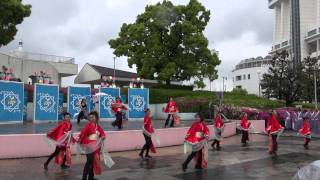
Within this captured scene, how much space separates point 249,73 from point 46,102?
94228 millimetres

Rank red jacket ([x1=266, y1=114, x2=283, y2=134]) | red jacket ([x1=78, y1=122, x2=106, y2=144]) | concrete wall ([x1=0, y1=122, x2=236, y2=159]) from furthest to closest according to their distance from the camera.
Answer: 1. red jacket ([x1=266, y1=114, x2=283, y2=134])
2. concrete wall ([x1=0, y1=122, x2=236, y2=159])
3. red jacket ([x1=78, y1=122, x2=106, y2=144])

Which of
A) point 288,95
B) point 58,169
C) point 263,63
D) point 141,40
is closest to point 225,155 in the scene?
point 58,169

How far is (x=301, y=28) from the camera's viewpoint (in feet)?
334

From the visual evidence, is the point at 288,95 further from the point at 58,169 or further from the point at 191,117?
the point at 58,169

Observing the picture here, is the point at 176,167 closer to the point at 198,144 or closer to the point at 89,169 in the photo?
the point at 198,144

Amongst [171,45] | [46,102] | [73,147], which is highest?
[171,45]

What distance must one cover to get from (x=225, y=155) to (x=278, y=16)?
353 ft

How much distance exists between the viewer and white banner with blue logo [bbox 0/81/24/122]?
22.0 meters

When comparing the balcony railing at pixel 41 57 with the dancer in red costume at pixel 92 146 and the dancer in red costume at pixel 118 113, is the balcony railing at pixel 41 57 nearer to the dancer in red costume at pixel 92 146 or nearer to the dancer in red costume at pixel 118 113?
the dancer in red costume at pixel 118 113

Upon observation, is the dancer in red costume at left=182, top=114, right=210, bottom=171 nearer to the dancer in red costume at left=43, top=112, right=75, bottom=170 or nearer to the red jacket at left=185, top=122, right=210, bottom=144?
the red jacket at left=185, top=122, right=210, bottom=144

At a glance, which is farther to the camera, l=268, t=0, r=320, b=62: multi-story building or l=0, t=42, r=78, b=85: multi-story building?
l=268, t=0, r=320, b=62: multi-story building

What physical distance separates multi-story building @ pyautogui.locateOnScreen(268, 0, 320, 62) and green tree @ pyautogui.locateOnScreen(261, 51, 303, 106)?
5062cm

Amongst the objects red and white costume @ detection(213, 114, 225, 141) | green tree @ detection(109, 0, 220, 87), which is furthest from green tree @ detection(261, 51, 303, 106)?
red and white costume @ detection(213, 114, 225, 141)

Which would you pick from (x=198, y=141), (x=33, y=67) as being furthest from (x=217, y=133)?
(x=33, y=67)
